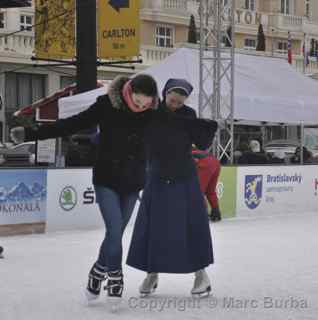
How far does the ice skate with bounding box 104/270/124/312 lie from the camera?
20.5ft

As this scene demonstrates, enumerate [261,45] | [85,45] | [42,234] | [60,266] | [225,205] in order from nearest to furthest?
[60,266], [42,234], [225,205], [85,45], [261,45]

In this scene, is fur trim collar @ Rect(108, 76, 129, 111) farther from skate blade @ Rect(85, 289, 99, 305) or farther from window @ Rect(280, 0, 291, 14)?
window @ Rect(280, 0, 291, 14)

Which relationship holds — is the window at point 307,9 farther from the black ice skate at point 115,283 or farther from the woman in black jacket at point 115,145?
the black ice skate at point 115,283

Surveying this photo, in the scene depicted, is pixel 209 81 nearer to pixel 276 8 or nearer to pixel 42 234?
pixel 42 234

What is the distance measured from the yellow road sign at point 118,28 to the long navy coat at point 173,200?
12.5 meters

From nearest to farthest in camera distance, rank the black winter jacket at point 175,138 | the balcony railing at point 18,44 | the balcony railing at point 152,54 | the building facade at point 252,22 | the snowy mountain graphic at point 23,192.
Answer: the black winter jacket at point 175,138 → the snowy mountain graphic at point 23,192 → the balcony railing at point 18,44 → the balcony railing at point 152,54 → the building facade at point 252,22

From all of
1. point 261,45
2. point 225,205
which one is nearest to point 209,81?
point 225,205

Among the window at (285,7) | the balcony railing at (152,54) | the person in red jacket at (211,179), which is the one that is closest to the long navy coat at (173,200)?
the person in red jacket at (211,179)

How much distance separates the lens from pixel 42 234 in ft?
40.2

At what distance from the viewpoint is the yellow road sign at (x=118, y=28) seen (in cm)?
1892

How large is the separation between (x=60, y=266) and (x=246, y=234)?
13.9 feet

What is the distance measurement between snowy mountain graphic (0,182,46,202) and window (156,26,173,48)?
28.8 meters

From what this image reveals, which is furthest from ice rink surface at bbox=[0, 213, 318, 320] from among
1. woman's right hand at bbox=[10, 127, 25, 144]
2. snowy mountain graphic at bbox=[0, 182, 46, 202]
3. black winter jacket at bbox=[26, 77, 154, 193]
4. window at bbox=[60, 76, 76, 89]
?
window at bbox=[60, 76, 76, 89]

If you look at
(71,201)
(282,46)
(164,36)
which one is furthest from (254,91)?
(282,46)
